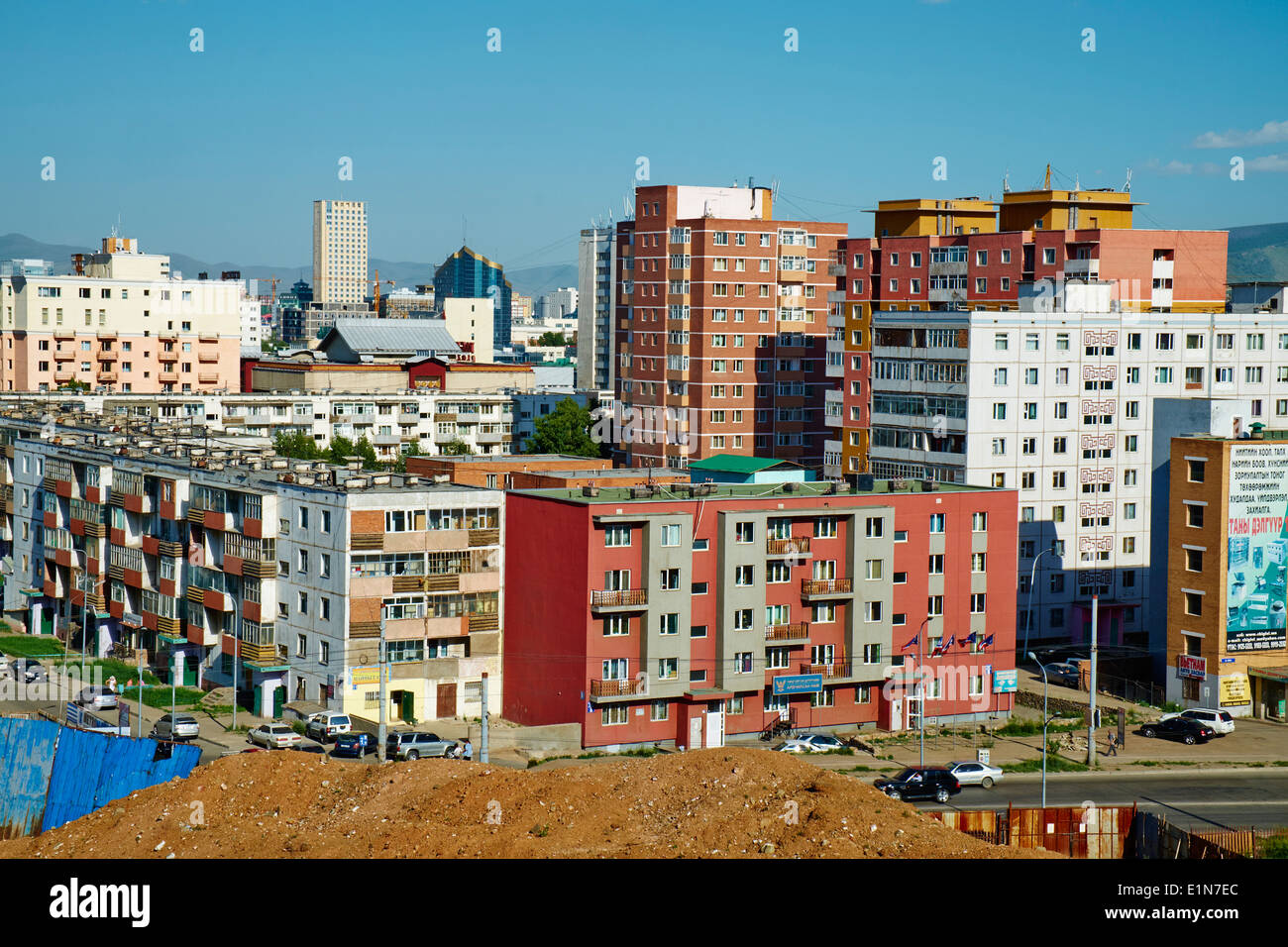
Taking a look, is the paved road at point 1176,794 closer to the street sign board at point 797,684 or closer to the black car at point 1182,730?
the black car at point 1182,730

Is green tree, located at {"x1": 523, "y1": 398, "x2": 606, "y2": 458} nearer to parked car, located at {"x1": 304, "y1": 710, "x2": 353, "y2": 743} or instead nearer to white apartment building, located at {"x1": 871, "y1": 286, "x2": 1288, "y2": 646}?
white apartment building, located at {"x1": 871, "y1": 286, "x2": 1288, "y2": 646}

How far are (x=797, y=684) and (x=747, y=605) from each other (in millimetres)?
3688

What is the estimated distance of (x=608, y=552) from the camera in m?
55.8

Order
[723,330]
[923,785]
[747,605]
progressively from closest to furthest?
[923,785] < [747,605] < [723,330]

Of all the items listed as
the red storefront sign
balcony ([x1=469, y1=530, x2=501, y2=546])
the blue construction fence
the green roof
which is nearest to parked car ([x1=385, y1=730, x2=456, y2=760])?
balcony ([x1=469, y1=530, x2=501, y2=546])

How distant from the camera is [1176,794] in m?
51.5

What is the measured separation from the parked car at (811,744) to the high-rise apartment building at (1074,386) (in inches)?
1057

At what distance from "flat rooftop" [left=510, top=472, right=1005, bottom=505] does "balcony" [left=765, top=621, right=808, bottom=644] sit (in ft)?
17.1

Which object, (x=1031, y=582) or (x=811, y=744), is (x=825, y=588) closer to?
(x=811, y=744)

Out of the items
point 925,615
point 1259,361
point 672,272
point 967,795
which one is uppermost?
point 672,272

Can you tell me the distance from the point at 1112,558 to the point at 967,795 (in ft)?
127

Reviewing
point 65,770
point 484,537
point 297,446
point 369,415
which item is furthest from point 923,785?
point 369,415
